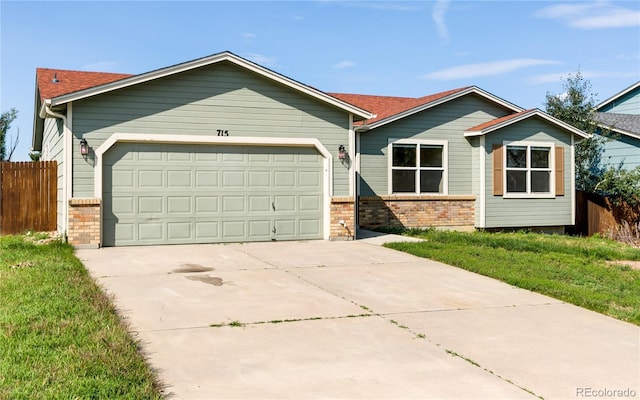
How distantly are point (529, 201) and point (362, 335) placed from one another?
44.4ft

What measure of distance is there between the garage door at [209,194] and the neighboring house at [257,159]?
0.02 meters

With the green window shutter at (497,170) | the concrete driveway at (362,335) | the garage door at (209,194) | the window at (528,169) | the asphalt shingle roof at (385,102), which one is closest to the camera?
the concrete driveway at (362,335)

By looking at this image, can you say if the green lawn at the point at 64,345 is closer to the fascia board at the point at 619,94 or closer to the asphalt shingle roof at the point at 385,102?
the asphalt shingle roof at the point at 385,102

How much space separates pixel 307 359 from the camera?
200 inches

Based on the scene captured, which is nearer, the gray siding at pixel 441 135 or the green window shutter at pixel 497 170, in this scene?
the gray siding at pixel 441 135

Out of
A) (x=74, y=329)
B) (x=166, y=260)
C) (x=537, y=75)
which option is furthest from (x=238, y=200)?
(x=537, y=75)

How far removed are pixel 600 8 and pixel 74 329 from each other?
46.9 ft

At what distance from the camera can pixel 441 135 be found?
57.8ft

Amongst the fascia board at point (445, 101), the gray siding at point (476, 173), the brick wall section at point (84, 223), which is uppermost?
the fascia board at point (445, 101)

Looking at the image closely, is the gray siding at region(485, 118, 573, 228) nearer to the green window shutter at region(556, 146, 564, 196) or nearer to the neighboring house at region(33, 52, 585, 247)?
the neighboring house at region(33, 52, 585, 247)

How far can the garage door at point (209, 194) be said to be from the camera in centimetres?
1287

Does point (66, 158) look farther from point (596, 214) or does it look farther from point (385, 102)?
point (596, 214)

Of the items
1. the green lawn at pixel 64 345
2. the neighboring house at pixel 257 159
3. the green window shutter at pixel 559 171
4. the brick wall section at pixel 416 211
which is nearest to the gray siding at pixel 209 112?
the neighboring house at pixel 257 159

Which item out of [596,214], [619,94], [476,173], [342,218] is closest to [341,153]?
[342,218]
